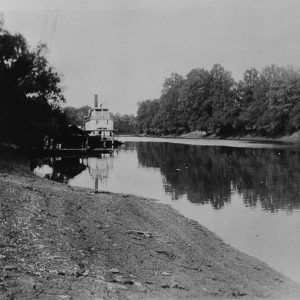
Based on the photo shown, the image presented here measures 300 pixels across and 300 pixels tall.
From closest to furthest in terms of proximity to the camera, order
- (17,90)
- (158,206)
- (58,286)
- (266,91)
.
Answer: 1. (58,286)
2. (158,206)
3. (17,90)
4. (266,91)

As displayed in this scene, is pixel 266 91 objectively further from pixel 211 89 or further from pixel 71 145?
pixel 71 145

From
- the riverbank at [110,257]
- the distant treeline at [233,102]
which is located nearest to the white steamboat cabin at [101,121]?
the distant treeline at [233,102]

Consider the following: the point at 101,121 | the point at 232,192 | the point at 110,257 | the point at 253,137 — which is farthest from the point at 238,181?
the point at 253,137

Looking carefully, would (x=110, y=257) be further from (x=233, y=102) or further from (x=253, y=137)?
(x=233, y=102)

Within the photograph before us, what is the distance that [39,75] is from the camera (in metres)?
39.3

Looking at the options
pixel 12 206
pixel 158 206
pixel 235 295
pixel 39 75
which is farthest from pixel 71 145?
pixel 235 295

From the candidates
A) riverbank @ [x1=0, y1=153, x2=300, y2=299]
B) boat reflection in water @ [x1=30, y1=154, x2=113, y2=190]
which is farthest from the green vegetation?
riverbank @ [x1=0, y1=153, x2=300, y2=299]

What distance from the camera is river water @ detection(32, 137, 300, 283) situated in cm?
1370

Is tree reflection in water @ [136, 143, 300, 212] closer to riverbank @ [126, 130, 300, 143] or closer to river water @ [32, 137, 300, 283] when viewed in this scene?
river water @ [32, 137, 300, 283]

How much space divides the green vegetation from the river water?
3.93 m

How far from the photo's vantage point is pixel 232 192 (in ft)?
78.3

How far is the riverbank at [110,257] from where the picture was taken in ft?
24.8

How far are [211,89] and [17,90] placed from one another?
248 feet

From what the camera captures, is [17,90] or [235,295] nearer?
[235,295]
